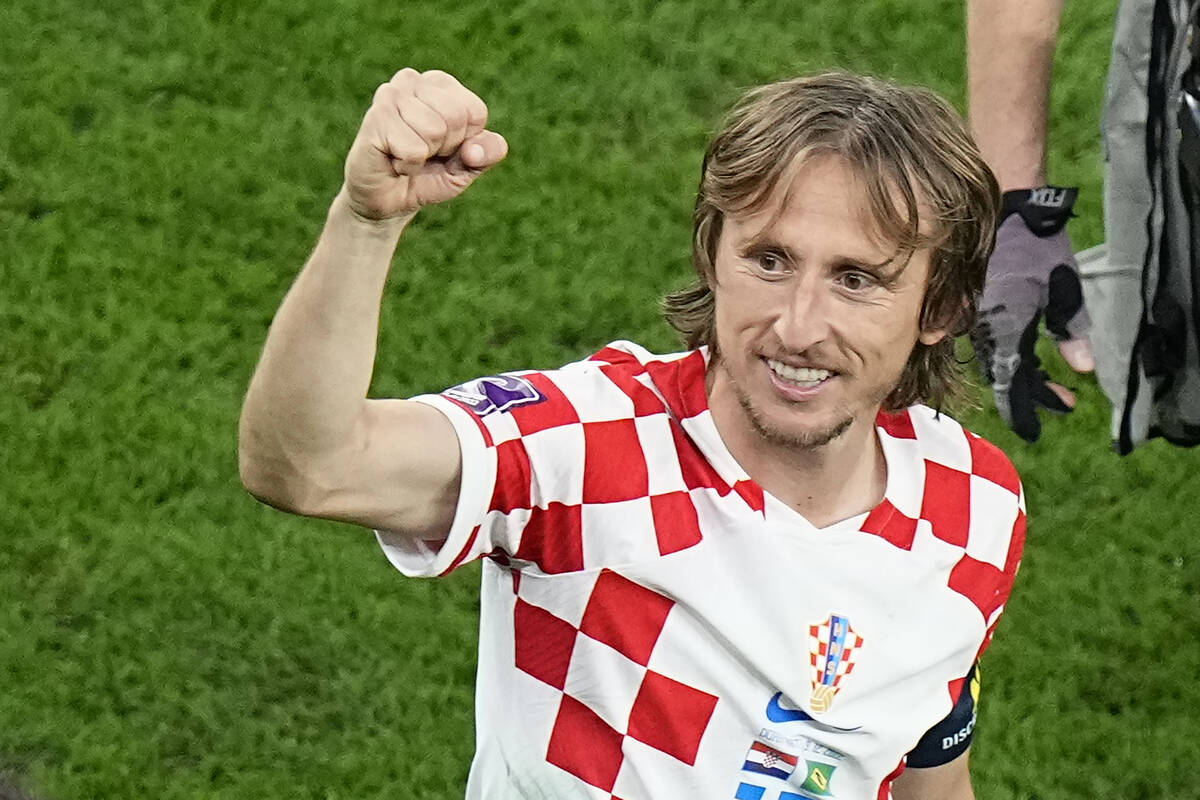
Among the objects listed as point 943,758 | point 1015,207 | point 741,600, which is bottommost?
point 943,758

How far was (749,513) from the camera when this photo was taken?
7.91 feet

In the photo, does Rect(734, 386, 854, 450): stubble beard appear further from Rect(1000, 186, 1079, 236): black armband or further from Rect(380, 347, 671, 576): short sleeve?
Rect(1000, 186, 1079, 236): black armband

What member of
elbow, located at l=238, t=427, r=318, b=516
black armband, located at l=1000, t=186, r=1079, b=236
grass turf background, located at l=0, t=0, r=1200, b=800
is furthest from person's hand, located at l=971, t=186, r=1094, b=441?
elbow, located at l=238, t=427, r=318, b=516

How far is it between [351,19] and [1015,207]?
2.71 m

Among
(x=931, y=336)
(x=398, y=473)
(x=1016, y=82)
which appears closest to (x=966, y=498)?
(x=931, y=336)

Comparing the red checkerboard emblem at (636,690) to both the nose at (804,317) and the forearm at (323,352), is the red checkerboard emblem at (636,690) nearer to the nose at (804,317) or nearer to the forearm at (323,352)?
the nose at (804,317)

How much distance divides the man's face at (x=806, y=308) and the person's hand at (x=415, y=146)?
615mm

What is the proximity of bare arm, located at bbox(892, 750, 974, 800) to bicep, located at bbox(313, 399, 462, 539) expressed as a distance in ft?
3.25

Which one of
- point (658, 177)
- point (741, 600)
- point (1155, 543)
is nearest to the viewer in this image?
point (741, 600)

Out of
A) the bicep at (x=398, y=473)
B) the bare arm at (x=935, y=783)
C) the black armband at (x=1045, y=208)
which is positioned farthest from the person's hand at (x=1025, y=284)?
the bicep at (x=398, y=473)

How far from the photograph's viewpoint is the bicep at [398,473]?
2090mm

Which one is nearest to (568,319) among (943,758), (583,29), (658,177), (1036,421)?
(658,177)

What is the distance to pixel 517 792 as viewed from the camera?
8.05 feet

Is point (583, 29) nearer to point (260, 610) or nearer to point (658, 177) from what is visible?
point (658, 177)
